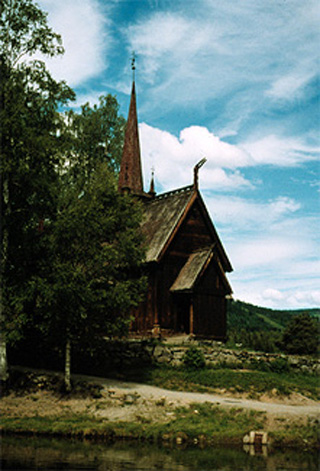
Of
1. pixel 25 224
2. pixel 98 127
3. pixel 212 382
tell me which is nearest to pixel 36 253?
pixel 25 224

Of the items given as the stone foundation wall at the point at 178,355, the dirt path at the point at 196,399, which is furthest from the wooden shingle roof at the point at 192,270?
the dirt path at the point at 196,399

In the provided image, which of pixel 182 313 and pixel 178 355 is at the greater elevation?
pixel 182 313

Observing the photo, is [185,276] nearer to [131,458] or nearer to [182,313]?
[182,313]

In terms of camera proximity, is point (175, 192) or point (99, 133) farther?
point (99, 133)

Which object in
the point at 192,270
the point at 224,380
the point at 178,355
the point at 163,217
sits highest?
the point at 163,217

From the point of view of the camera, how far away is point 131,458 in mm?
11445

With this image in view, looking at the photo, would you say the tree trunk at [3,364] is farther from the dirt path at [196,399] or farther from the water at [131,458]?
the water at [131,458]

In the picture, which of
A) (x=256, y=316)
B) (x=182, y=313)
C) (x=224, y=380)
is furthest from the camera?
(x=256, y=316)

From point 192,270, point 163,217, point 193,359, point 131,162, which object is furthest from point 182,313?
point 131,162

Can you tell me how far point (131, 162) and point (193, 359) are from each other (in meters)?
18.5

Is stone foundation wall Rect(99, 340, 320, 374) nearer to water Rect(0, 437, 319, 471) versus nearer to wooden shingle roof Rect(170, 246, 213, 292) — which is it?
wooden shingle roof Rect(170, 246, 213, 292)

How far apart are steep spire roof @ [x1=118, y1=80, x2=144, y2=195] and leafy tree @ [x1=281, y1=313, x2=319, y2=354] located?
14386 millimetres

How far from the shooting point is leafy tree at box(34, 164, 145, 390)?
18.0 meters

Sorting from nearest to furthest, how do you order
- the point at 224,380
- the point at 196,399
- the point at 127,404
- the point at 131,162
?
1. the point at 127,404
2. the point at 196,399
3. the point at 224,380
4. the point at 131,162
